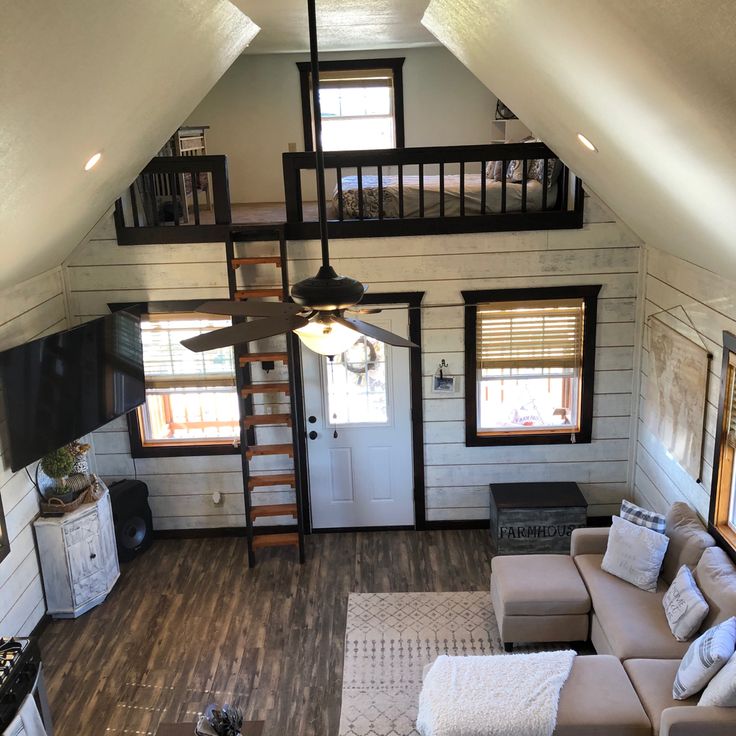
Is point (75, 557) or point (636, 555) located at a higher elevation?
point (636, 555)

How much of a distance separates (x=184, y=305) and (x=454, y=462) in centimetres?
255

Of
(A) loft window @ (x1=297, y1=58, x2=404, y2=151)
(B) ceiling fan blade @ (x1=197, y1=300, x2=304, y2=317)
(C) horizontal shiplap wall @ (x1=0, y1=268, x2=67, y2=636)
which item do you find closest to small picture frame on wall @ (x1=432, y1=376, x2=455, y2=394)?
(A) loft window @ (x1=297, y1=58, x2=404, y2=151)

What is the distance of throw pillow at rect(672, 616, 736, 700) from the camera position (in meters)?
3.57

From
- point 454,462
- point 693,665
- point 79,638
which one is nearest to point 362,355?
point 454,462

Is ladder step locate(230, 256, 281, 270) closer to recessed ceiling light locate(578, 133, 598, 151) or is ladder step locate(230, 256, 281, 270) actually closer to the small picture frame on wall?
the small picture frame on wall

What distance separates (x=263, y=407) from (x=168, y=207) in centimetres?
180

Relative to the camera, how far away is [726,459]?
4.52m

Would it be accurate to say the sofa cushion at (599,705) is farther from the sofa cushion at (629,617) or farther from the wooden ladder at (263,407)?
the wooden ladder at (263,407)

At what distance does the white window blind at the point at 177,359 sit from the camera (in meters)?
6.00

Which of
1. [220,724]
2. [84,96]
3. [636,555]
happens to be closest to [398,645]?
[636,555]

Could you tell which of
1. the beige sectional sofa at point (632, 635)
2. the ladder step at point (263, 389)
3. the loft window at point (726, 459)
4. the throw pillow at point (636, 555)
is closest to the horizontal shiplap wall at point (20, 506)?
the ladder step at point (263, 389)

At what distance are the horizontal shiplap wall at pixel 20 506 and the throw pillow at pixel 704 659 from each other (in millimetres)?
3970

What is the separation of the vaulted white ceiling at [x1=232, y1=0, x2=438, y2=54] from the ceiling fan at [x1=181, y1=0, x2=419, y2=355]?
1789 mm

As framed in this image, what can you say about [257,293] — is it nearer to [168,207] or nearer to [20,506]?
[168,207]
